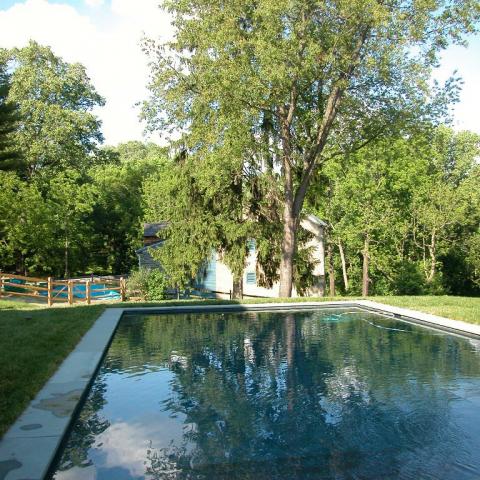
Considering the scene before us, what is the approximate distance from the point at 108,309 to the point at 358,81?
13630mm

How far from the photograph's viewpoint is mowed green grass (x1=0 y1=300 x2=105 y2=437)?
682 centimetres

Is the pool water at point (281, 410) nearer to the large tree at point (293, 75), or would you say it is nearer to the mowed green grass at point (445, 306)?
the mowed green grass at point (445, 306)

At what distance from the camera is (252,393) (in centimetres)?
809

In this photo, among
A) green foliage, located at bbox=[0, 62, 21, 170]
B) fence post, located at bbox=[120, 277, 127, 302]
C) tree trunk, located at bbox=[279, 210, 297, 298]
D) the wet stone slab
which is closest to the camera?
the wet stone slab

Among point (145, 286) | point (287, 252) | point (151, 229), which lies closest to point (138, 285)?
point (145, 286)

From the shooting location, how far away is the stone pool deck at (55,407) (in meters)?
4.77

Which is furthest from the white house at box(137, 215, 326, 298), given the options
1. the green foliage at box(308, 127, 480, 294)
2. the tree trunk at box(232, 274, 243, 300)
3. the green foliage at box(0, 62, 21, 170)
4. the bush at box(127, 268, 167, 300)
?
the green foliage at box(0, 62, 21, 170)

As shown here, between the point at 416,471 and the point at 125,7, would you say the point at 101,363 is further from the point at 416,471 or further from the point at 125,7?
the point at 125,7

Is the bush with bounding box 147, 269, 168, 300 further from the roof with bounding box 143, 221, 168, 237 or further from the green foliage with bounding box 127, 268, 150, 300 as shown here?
the roof with bounding box 143, 221, 168, 237

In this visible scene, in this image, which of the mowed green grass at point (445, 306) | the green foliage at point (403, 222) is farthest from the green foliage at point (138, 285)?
the green foliage at point (403, 222)

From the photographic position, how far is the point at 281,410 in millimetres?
7266

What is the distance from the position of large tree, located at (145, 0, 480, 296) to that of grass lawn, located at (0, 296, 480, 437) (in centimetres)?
709

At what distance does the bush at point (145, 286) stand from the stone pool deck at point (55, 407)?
8723 millimetres

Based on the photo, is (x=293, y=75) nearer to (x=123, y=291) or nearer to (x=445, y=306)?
(x=445, y=306)
